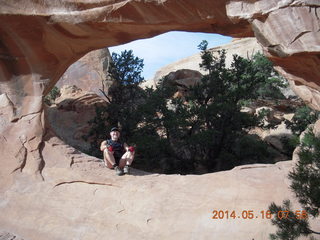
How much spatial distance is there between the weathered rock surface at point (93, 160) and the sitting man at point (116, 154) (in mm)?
182

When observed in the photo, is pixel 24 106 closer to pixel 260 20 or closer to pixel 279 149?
pixel 260 20

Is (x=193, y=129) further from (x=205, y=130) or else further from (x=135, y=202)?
(x=135, y=202)

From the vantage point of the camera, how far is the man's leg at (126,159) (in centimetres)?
587

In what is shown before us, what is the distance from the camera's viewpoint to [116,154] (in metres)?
6.09

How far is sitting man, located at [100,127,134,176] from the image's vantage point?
5.91 metres

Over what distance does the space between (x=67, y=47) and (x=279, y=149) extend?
6879 millimetres

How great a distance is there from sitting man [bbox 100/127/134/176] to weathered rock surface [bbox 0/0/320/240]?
182 millimetres

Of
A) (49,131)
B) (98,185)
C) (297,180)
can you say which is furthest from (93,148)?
(297,180)

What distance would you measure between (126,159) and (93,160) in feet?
2.55

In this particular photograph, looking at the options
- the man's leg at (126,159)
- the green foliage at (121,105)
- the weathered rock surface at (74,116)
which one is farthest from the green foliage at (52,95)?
the man's leg at (126,159)

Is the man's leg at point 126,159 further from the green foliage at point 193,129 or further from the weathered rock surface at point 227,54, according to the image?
the weathered rock surface at point 227,54

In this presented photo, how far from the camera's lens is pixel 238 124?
9258 mm

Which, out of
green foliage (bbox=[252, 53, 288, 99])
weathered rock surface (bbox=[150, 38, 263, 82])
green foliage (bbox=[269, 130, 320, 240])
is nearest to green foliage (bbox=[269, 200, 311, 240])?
green foliage (bbox=[269, 130, 320, 240])

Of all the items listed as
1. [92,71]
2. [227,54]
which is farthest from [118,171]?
[227,54]
